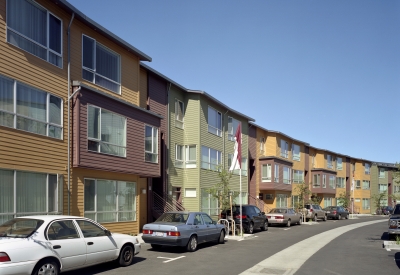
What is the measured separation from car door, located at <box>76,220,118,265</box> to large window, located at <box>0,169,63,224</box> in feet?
12.1

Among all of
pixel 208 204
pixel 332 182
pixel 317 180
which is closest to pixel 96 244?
pixel 208 204

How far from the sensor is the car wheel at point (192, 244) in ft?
49.3

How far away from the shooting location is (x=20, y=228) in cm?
929

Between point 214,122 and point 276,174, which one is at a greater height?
point 214,122

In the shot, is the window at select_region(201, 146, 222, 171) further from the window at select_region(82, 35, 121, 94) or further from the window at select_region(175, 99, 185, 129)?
the window at select_region(82, 35, 121, 94)

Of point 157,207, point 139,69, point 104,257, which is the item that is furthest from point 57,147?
point 157,207

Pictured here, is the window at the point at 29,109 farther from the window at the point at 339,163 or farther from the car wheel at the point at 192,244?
the window at the point at 339,163

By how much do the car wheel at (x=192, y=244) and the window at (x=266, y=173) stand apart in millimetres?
25048

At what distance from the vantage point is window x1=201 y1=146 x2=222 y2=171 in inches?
1101

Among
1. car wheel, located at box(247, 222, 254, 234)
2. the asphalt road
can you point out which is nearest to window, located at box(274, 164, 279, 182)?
car wheel, located at box(247, 222, 254, 234)

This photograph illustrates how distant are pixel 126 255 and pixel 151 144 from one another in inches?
379

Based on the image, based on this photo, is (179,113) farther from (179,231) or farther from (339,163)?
(339,163)

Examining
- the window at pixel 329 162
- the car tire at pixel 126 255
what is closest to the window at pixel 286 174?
the window at pixel 329 162

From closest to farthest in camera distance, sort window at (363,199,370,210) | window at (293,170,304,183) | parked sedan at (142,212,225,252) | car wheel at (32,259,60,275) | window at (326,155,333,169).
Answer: car wheel at (32,259,60,275) < parked sedan at (142,212,225,252) < window at (293,170,304,183) < window at (326,155,333,169) < window at (363,199,370,210)
